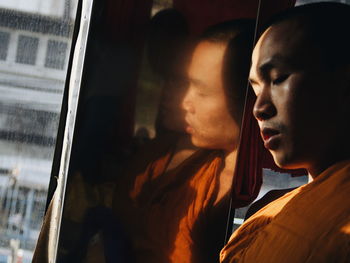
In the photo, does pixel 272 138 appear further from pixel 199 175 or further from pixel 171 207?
pixel 171 207

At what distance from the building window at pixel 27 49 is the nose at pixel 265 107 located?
125 cm

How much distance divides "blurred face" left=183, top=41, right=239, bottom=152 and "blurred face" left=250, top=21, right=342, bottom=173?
1.19 ft

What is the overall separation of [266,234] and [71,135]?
110cm


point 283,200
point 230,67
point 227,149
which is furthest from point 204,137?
point 283,200

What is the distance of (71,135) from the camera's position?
105 inches

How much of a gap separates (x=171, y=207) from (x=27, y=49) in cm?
115

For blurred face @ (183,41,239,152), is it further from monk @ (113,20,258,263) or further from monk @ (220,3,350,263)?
monk @ (220,3,350,263)

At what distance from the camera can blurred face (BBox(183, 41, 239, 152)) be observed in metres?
2.72

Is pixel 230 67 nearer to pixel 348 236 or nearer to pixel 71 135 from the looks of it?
pixel 71 135

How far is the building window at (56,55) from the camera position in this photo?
2.85m

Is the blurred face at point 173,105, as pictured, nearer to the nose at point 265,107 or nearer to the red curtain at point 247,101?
the red curtain at point 247,101

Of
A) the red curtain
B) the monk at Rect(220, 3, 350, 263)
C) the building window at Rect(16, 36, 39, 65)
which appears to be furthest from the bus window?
the monk at Rect(220, 3, 350, 263)

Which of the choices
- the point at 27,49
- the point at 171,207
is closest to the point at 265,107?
the point at 171,207

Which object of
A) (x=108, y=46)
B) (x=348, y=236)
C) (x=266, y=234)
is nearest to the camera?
(x=348, y=236)
